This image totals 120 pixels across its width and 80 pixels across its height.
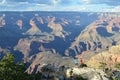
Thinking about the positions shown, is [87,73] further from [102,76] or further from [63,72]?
[63,72]

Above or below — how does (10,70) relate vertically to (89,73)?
above

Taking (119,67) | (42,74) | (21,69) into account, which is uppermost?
(21,69)

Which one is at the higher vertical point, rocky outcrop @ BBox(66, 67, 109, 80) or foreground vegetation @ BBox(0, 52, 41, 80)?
foreground vegetation @ BBox(0, 52, 41, 80)

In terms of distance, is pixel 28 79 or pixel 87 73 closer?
pixel 28 79

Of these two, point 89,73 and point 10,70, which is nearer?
point 10,70

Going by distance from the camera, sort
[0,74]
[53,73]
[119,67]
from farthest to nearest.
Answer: [119,67] → [53,73] → [0,74]

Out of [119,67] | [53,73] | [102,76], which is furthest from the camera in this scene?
[119,67]

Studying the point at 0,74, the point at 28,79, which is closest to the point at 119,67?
the point at 28,79

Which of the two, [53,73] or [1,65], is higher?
[1,65]

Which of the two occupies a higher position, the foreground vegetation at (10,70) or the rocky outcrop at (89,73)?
the foreground vegetation at (10,70)

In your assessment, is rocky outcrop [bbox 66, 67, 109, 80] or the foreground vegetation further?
rocky outcrop [bbox 66, 67, 109, 80]

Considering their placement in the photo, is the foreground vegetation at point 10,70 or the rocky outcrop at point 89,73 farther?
the rocky outcrop at point 89,73
